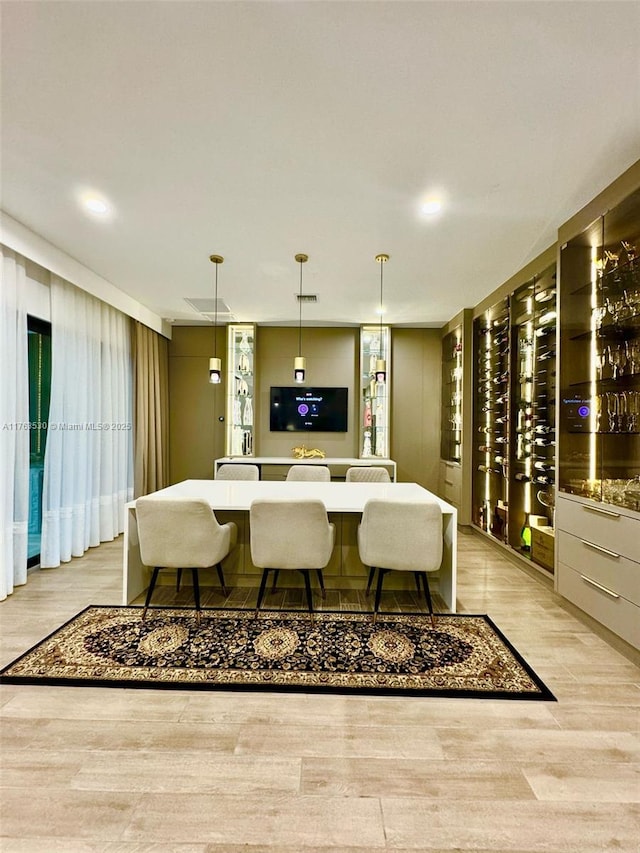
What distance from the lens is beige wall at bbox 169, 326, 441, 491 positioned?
6.60 meters

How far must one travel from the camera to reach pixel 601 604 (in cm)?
267

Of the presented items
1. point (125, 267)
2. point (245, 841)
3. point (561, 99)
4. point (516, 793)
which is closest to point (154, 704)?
point (245, 841)

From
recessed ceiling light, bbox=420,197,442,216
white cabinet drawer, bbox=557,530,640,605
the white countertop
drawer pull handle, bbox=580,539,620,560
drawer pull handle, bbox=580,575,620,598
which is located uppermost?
recessed ceiling light, bbox=420,197,442,216

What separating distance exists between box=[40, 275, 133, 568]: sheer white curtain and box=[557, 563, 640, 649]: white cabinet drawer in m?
4.24

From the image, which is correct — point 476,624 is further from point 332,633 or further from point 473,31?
point 473,31

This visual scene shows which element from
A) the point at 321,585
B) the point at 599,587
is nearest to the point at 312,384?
the point at 321,585

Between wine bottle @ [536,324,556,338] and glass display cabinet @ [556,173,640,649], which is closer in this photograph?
glass display cabinet @ [556,173,640,649]

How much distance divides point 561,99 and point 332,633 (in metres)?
3.04

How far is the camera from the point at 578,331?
310 cm

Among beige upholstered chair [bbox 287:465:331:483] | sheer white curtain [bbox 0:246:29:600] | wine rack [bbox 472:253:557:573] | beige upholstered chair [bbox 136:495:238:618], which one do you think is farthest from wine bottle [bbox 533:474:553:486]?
sheer white curtain [bbox 0:246:29:600]

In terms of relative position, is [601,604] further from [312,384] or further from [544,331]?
[312,384]

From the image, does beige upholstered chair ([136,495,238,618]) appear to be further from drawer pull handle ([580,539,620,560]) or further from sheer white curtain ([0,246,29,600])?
drawer pull handle ([580,539,620,560])

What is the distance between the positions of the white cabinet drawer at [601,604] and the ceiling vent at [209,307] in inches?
178

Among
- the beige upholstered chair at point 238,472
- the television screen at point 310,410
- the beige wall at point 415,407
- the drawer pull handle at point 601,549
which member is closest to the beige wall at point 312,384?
the beige wall at point 415,407
